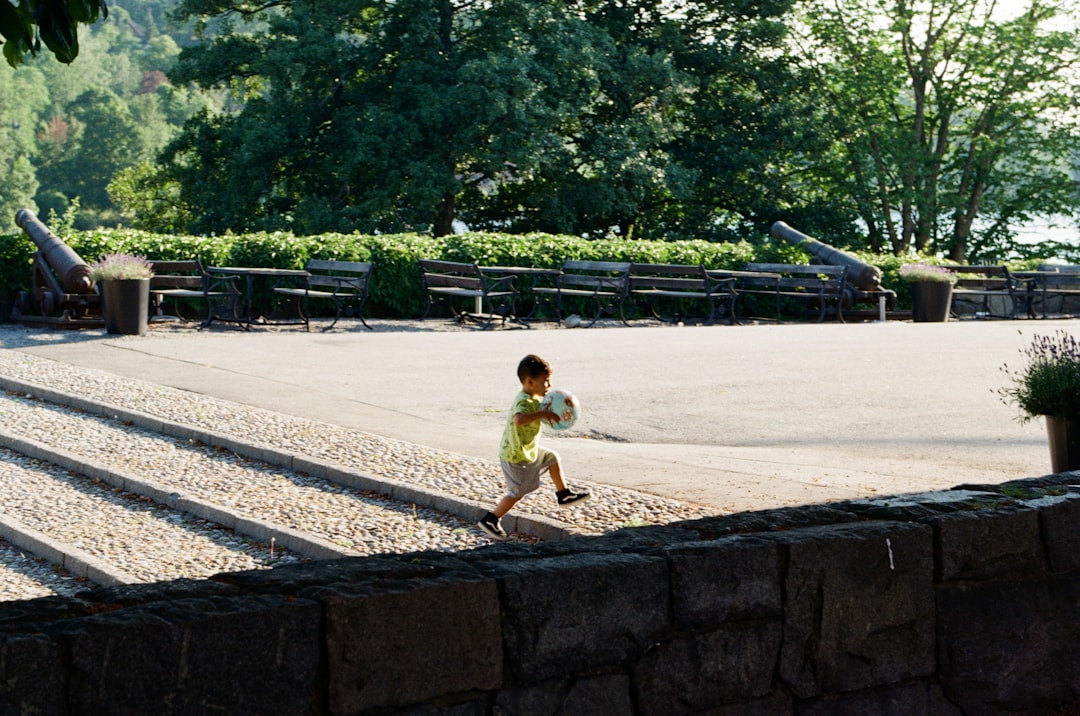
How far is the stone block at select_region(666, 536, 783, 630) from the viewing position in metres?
3.44

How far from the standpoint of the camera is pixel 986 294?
24.5 meters

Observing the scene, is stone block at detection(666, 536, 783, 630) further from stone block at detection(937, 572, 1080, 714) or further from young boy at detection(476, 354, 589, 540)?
young boy at detection(476, 354, 589, 540)

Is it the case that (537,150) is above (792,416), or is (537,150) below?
above

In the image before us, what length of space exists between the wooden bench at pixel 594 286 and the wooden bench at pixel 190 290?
14.6ft

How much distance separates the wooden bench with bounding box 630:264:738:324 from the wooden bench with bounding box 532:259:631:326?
0.29 m

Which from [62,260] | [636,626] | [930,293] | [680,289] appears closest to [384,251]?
[62,260]

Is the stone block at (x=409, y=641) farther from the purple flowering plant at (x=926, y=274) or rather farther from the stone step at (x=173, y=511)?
the purple flowering plant at (x=926, y=274)

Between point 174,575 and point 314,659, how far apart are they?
382 cm

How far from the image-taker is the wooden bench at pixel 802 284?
22.2m

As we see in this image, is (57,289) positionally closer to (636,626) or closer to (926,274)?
(926,274)

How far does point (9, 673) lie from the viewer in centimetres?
251

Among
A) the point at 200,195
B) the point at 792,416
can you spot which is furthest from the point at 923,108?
the point at 792,416

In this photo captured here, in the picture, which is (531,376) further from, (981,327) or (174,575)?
(981,327)

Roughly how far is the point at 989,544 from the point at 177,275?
→ 15.8 m
